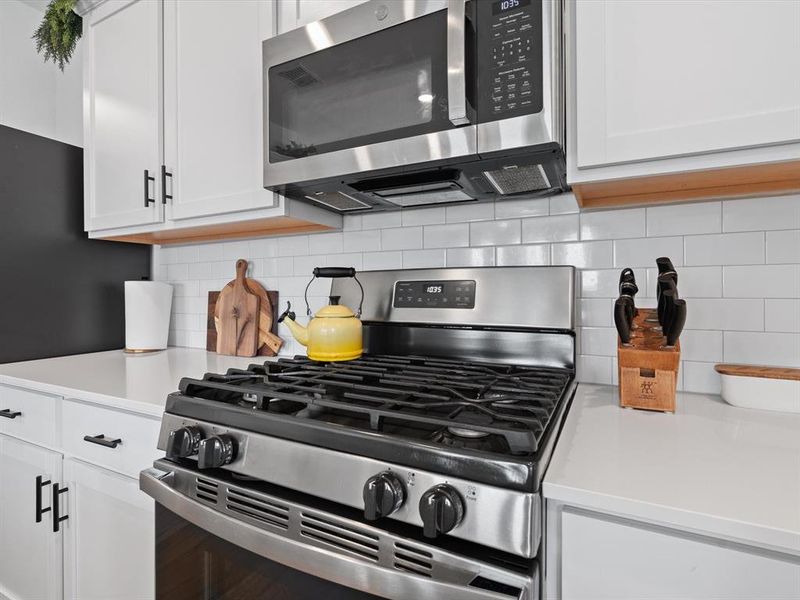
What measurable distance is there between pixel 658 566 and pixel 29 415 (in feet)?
5.70

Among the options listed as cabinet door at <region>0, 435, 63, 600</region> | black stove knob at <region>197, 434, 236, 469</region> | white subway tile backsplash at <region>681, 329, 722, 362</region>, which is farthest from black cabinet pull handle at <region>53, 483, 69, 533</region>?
white subway tile backsplash at <region>681, 329, 722, 362</region>

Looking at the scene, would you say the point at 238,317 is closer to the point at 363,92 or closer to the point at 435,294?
the point at 435,294

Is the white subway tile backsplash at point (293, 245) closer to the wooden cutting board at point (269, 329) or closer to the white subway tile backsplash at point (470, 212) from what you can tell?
the wooden cutting board at point (269, 329)

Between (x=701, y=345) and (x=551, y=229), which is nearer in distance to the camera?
(x=701, y=345)

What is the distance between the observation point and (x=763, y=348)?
1.02 m

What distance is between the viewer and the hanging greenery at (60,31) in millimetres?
1860

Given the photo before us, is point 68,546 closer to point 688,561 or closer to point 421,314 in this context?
point 421,314

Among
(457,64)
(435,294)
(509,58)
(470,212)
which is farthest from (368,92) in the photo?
(435,294)

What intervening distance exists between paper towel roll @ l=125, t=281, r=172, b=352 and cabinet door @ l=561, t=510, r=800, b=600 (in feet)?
6.20

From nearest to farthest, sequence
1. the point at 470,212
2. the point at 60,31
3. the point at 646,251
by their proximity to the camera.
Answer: the point at 646,251 → the point at 470,212 → the point at 60,31

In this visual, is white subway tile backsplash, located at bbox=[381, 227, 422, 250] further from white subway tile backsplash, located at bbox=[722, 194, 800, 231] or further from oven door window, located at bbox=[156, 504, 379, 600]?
oven door window, located at bbox=[156, 504, 379, 600]

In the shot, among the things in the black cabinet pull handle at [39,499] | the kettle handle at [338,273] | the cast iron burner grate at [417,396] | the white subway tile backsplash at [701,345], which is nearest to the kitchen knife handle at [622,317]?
the cast iron burner grate at [417,396]

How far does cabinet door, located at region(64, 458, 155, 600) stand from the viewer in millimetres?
1088

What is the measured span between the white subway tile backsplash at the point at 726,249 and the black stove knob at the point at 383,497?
97 cm
